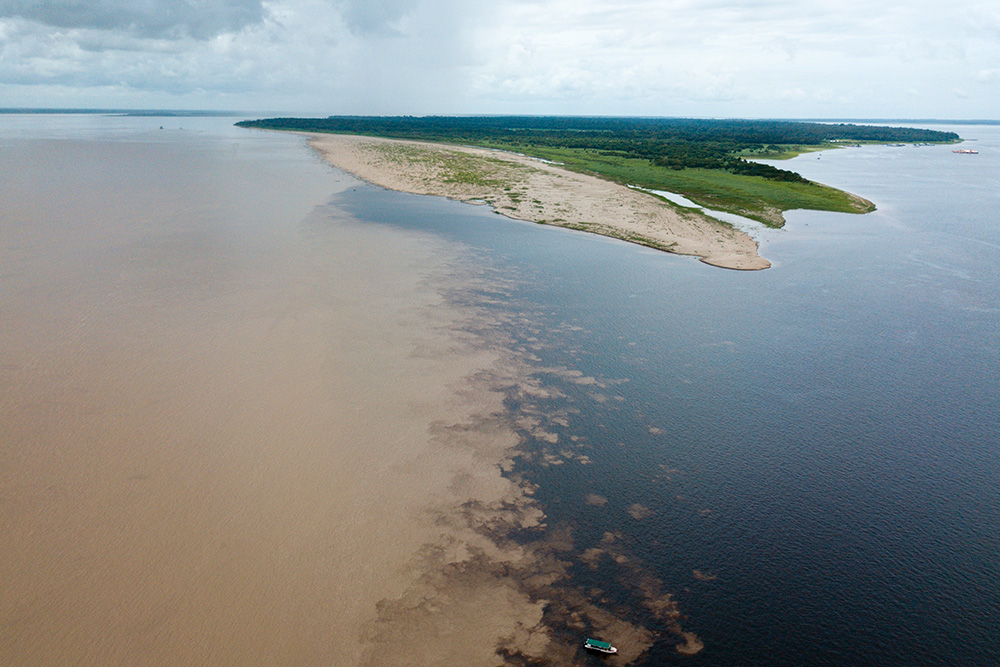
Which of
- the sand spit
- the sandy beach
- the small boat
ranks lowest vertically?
the small boat

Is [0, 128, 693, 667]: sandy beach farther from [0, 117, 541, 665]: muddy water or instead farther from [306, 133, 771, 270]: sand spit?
[306, 133, 771, 270]: sand spit

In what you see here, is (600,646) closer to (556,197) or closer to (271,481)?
(271,481)

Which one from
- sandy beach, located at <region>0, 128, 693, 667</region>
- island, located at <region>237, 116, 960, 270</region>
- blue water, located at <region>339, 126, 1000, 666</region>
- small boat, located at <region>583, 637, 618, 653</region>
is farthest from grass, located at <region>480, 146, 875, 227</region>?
small boat, located at <region>583, 637, 618, 653</region>

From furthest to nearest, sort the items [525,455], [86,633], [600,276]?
[600,276] < [525,455] < [86,633]

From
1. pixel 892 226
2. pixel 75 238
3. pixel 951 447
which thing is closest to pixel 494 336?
pixel 951 447

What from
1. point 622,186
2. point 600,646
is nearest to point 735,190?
point 622,186

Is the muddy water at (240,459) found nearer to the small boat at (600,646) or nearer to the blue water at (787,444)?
the small boat at (600,646)

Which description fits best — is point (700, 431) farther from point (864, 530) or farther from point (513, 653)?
point (513, 653)
